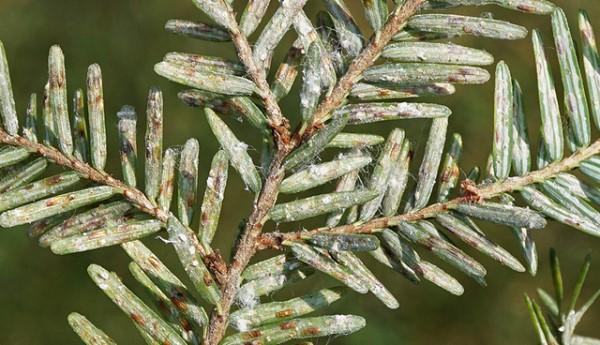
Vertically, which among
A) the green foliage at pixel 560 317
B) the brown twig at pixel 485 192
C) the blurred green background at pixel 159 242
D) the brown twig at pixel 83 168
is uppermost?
the brown twig at pixel 485 192

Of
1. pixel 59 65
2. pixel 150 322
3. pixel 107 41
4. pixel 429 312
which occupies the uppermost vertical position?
pixel 59 65

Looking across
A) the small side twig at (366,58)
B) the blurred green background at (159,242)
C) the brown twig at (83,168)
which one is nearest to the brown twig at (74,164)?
the brown twig at (83,168)

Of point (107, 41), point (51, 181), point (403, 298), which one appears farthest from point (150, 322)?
point (107, 41)

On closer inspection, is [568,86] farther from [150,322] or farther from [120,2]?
[120,2]

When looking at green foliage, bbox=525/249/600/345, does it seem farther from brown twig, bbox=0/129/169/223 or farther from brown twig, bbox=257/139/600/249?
brown twig, bbox=0/129/169/223

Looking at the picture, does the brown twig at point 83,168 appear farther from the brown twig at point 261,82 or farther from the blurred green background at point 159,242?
the blurred green background at point 159,242

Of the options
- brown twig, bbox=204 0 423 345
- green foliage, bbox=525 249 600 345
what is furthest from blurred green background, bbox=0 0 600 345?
brown twig, bbox=204 0 423 345

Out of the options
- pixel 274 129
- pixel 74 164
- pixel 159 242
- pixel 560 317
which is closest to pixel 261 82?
pixel 274 129

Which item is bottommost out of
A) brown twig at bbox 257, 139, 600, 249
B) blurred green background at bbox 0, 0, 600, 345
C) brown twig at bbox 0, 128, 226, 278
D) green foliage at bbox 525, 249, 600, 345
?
blurred green background at bbox 0, 0, 600, 345
